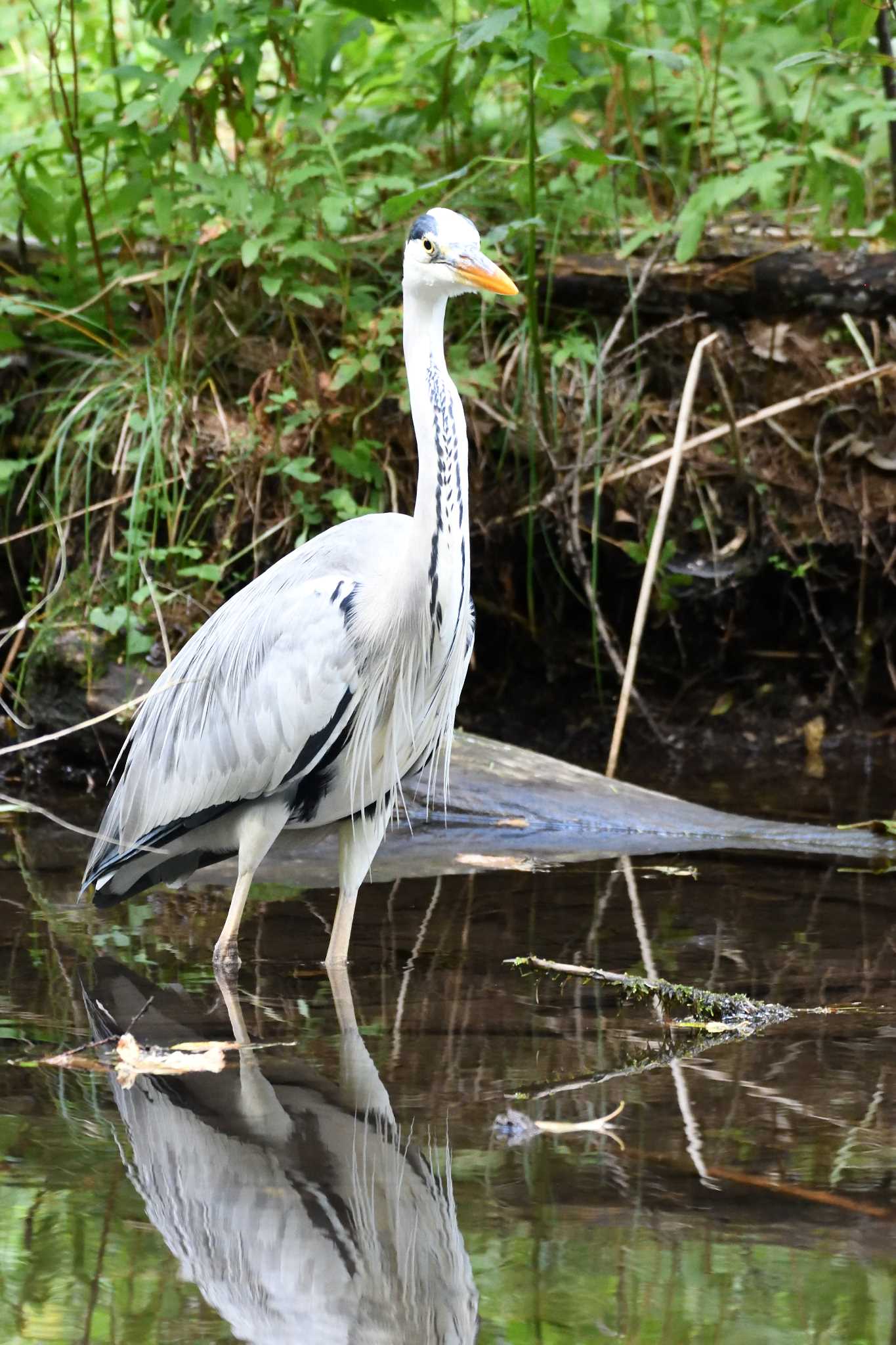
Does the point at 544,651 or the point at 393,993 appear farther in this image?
the point at 544,651

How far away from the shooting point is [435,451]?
12.8 ft

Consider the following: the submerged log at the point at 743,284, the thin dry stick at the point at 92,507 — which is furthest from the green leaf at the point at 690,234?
the thin dry stick at the point at 92,507

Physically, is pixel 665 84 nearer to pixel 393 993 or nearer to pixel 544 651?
pixel 544 651

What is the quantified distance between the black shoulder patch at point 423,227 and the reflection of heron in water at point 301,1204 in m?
1.98

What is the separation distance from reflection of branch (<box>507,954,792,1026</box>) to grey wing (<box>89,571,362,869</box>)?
86cm

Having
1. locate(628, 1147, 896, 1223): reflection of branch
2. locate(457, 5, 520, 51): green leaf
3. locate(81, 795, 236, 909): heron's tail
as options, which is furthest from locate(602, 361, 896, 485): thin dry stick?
locate(628, 1147, 896, 1223): reflection of branch

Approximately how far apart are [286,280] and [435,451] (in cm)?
262

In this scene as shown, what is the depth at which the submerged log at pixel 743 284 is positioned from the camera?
616cm

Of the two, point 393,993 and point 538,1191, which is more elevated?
point 538,1191

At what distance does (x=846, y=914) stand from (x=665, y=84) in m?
4.23

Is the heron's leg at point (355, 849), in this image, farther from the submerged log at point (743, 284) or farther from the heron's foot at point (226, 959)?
the submerged log at point (743, 284)

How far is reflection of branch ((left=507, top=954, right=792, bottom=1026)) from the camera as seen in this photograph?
3.45 meters

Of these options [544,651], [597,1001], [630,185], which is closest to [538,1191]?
[597,1001]

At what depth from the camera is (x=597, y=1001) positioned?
3652mm
